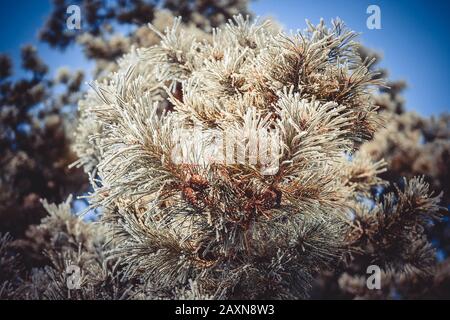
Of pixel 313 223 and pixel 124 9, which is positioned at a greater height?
pixel 124 9

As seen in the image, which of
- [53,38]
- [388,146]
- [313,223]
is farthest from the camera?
[53,38]

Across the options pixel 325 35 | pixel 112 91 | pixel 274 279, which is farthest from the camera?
pixel 274 279

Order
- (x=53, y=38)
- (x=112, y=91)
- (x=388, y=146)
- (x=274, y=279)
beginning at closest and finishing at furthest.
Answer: (x=112, y=91) < (x=274, y=279) < (x=388, y=146) < (x=53, y=38)

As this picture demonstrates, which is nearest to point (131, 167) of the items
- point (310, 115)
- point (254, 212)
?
point (254, 212)

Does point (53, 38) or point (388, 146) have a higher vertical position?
point (53, 38)

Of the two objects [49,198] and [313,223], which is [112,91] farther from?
[49,198]
